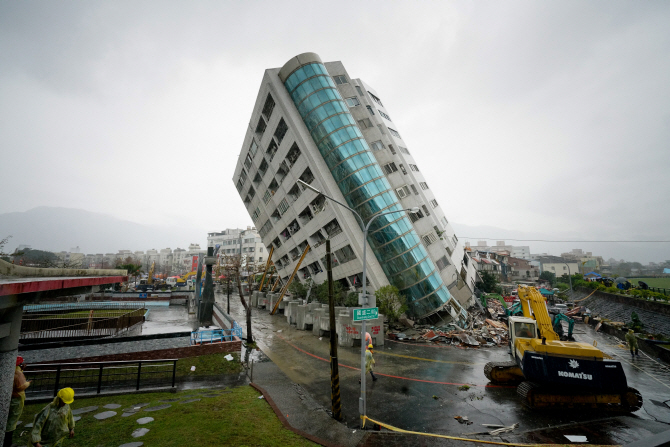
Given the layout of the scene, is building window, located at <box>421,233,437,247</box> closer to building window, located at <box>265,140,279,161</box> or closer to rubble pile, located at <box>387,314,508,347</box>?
rubble pile, located at <box>387,314,508,347</box>

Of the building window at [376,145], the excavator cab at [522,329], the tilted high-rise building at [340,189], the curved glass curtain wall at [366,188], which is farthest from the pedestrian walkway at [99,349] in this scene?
the building window at [376,145]

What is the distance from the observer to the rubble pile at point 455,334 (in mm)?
22156

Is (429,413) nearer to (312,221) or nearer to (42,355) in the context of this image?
(42,355)

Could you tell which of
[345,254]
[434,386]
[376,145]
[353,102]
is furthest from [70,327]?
[353,102]

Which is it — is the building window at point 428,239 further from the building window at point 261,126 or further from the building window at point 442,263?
the building window at point 261,126

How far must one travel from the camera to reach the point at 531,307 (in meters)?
15.4

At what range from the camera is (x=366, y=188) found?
29719 mm

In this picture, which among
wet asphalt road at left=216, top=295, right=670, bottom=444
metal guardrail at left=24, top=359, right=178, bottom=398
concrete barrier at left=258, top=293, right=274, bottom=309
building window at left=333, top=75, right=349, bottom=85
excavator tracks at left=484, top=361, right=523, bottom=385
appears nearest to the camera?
wet asphalt road at left=216, top=295, right=670, bottom=444

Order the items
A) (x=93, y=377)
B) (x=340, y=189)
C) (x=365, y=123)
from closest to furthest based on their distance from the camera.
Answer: (x=93, y=377), (x=340, y=189), (x=365, y=123)

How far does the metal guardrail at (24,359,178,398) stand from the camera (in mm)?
11539

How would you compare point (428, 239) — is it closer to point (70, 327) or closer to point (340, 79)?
point (340, 79)

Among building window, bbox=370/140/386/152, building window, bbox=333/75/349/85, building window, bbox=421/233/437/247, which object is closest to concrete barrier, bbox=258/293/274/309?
building window, bbox=421/233/437/247

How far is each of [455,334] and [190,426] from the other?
2015 centimetres

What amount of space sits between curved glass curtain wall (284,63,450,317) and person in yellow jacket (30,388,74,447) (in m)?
25.1
